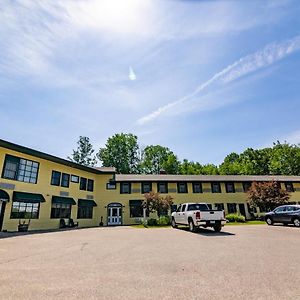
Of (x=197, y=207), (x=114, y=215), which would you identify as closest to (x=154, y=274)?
(x=197, y=207)

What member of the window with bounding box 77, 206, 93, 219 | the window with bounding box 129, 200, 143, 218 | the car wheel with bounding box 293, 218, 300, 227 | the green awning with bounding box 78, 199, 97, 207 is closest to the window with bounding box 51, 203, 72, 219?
the green awning with bounding box 78, 199, 97, 207

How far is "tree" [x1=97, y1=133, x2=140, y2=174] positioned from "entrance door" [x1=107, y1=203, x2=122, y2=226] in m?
27.6

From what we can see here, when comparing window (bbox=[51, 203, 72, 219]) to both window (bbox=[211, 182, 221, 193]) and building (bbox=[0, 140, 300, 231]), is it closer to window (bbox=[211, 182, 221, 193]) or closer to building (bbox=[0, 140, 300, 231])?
building (bbox=[0, 140, 300, 231])

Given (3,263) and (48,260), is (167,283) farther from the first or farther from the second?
(3,263)

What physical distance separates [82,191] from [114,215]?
198 inches

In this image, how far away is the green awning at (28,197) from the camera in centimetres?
1961

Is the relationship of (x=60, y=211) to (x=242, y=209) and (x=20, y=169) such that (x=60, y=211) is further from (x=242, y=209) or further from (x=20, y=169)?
(x=242, y=209)

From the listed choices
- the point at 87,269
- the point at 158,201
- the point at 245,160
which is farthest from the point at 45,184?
the point at 245,160

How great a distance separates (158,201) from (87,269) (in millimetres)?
19299

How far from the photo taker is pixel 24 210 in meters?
20.5

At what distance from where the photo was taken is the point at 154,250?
8.96 meters

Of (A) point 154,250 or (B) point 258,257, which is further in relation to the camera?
(A) point 154,250

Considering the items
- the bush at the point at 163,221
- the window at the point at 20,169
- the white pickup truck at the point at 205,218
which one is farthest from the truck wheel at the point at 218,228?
the window at the point at 20,169

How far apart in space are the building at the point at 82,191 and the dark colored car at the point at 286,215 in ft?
33.8
